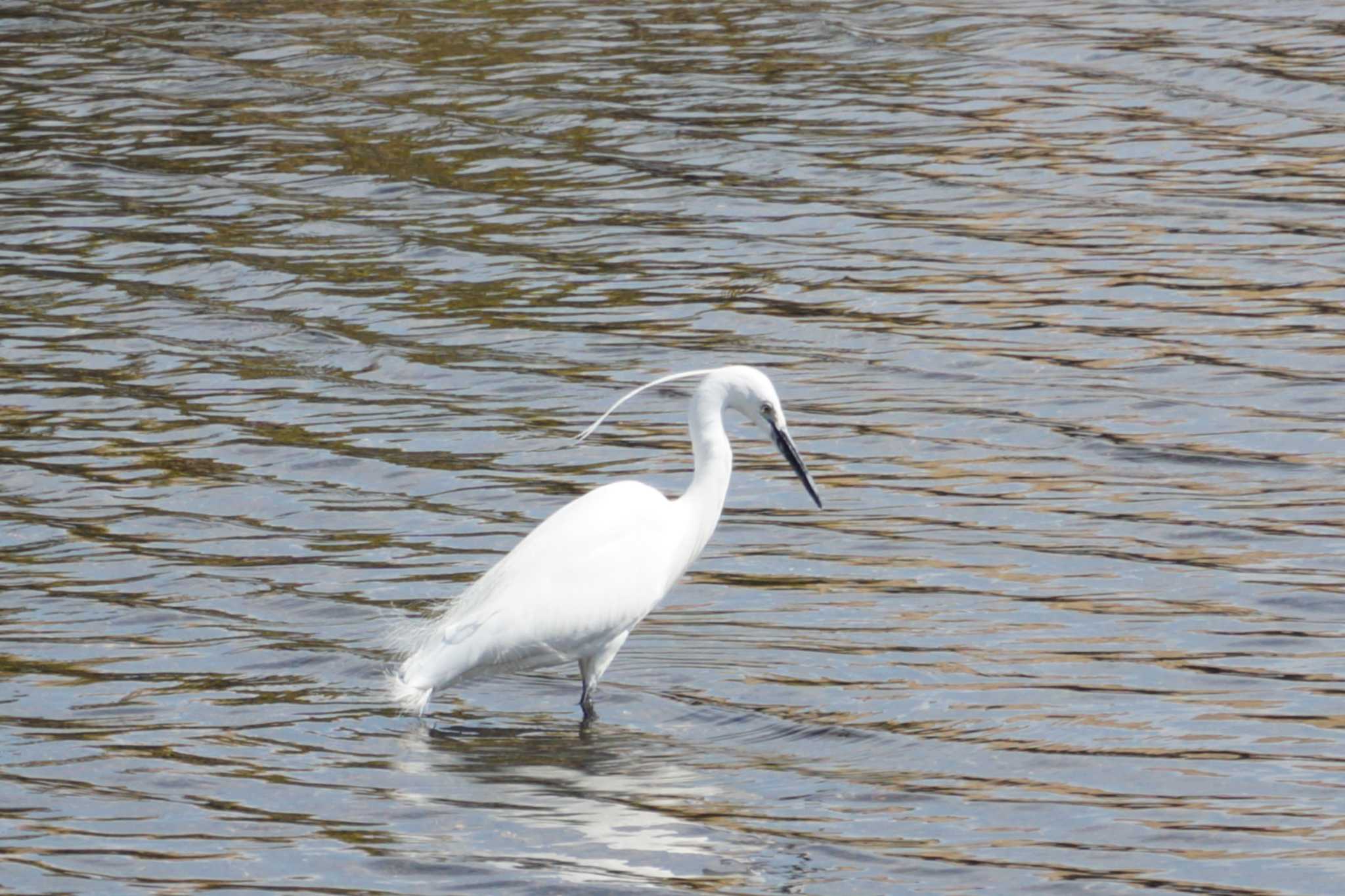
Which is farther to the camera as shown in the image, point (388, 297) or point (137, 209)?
point (137, 209)

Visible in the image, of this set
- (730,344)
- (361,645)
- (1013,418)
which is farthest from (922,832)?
(730,344)

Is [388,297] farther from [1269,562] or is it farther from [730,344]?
[1269,562]

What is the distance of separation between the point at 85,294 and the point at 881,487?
499cm

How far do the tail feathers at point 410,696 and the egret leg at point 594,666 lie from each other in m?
0.50

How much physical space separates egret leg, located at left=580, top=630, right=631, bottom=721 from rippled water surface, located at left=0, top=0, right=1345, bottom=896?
97mm

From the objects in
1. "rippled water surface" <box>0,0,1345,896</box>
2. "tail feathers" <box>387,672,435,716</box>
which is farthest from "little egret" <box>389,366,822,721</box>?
"rippled water surface" <box>0,0,1345,896</box>

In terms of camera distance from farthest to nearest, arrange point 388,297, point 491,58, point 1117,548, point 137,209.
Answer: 1. point 491,58
2. point 137,209
3. point 388,297
4. point 1117,548

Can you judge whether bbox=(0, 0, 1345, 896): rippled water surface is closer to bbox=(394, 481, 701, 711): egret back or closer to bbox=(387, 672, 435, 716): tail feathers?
bbox=(387, 672, 435, 716): tail feathers

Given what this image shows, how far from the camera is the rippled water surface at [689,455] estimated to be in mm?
5953

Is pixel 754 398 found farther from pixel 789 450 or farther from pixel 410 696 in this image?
pixel 410 696

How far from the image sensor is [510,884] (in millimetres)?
5594

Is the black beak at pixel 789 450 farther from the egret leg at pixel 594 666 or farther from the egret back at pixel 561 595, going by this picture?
the egret leg at pixel 594 666

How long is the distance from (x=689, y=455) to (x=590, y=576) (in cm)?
247

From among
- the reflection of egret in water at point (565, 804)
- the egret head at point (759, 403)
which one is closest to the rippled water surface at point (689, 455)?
the reflection of egret in water at point (565, 804)
